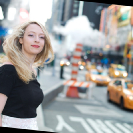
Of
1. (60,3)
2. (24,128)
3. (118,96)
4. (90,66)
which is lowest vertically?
(90,66)

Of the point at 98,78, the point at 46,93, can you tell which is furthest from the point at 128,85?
the point at 98,78

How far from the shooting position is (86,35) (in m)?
13.5

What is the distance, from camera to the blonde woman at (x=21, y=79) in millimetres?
1958

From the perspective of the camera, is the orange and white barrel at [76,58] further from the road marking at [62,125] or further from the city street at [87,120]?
the road marking at [62,125]

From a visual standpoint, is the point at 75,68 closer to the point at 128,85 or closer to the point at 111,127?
the point at 128,85

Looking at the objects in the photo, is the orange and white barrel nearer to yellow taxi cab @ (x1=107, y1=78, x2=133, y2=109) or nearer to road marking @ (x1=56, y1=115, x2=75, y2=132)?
yellow taxi cab @ (x1=107, y1=78, x2=133, y2=109)

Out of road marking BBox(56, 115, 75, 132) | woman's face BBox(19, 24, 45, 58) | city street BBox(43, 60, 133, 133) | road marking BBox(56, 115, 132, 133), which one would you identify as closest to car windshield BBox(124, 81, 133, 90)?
city street BBox(43, 60, 133, 133)

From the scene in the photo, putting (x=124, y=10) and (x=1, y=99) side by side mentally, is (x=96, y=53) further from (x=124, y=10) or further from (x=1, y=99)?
(x=1, y=99)

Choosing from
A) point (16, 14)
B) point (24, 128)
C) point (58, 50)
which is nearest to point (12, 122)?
point (24, 128)

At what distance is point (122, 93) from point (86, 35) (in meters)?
4.24

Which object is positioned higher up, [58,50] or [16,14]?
[16,14]

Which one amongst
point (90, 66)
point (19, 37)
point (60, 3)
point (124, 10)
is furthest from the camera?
point (124, 10)

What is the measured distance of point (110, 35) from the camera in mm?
60969

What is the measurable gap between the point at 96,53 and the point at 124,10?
1376 cm
